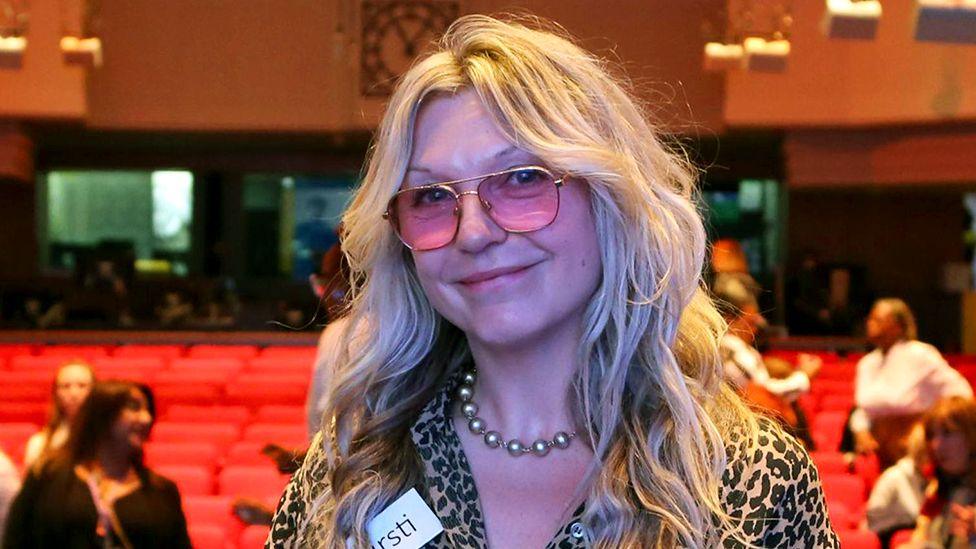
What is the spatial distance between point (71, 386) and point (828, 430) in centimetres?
452

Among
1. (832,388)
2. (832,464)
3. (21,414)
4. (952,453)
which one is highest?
(952,453)

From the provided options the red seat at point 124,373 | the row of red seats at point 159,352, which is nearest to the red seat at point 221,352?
the row of red seats at point 159,352

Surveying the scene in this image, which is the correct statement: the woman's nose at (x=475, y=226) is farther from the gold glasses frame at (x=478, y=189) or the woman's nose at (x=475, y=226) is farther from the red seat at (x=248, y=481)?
the red seat at (x=248, y=481)

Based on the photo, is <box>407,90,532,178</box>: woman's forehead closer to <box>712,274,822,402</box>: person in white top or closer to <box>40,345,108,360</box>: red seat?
<box>712,274,822,402</box>: person in white top

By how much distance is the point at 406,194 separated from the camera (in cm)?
142

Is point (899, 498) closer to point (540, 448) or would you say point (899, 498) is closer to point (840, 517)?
point (840, 517)

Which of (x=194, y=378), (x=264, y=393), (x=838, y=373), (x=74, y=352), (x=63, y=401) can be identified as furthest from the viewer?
(x=74, y=352)

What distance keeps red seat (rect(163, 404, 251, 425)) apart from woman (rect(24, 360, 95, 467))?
9.67 ft

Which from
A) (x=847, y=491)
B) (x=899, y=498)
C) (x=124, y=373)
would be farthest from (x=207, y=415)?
(x=899, y=498)

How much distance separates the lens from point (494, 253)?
1.37 meters

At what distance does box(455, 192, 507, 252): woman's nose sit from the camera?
1.37 m

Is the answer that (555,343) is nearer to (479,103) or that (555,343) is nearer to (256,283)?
(479,103)

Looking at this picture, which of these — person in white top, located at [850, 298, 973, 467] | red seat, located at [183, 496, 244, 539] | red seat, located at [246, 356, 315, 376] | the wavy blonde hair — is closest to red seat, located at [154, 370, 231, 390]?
red seat, located at [246, 356, 315, 376]

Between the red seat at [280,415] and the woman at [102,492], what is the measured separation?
4090 mm
